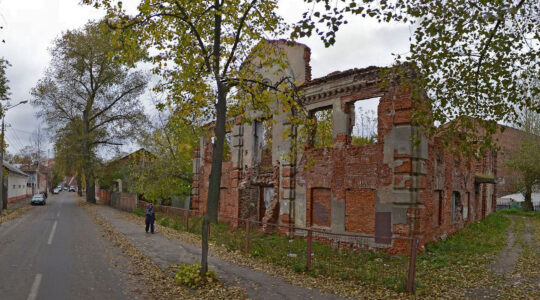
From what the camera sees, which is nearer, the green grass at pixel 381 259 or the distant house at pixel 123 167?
the green grass at pixel 381 259

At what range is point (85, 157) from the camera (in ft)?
124

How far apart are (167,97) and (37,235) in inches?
424

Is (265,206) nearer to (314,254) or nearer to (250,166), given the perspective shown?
(250,166)

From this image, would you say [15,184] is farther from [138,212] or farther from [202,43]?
[202,43]

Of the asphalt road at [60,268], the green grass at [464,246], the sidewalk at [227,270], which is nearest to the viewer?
the asphalt road at [60,268]

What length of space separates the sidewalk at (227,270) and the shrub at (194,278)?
56 centimetres

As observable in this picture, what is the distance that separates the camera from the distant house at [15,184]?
41.2 meters

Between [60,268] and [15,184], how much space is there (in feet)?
141

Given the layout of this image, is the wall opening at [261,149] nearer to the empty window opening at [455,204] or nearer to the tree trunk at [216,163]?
the tree trunk at [216,163]

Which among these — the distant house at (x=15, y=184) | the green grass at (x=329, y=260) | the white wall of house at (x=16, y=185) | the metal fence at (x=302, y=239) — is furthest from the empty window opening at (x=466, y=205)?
the white wall of house at (x=16, y=185)

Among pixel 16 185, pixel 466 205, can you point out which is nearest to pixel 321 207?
pixel 466 205

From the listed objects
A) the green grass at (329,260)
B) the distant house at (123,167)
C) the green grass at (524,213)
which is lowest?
the green grass at (524,213)

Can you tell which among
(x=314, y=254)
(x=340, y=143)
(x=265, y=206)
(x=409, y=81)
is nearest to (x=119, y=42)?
(x=409, y=81)

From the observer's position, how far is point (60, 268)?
10.4m
